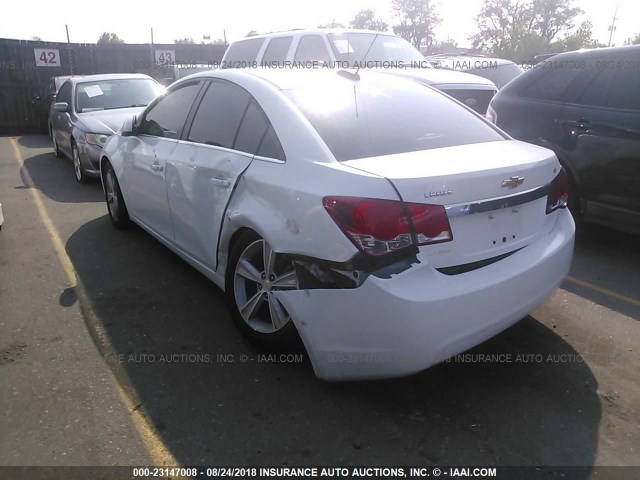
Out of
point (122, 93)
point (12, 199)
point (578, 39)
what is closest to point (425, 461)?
point (12, 199)

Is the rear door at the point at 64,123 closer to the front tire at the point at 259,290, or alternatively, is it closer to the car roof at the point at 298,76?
the car roof at the point at 298,76

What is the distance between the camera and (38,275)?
462 cm

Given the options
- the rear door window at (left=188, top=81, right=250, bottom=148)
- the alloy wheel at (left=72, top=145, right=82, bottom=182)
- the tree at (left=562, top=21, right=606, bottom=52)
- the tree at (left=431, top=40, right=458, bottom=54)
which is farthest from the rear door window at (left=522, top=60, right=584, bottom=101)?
the tree at (left=562, top=21, right=606, bottom=52)

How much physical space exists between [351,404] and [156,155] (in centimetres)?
265

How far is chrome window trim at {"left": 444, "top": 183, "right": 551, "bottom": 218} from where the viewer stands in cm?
257

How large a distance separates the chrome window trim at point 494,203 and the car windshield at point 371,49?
573 centimetres

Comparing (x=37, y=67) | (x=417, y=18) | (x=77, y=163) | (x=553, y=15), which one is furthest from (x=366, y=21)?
(x=77, y=163)

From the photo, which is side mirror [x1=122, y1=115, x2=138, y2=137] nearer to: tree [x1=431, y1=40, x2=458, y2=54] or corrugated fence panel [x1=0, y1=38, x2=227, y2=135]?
corrugated fence panel [x1=0, y1=38, x2=227, y2=135]

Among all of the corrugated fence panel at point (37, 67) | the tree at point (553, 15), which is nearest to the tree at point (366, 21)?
the tree at point (553, 15)

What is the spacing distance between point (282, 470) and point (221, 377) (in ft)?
2.75

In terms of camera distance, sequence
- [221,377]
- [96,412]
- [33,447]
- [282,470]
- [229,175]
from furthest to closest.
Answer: [229,175], [221,377], [96,412], [33,447], [282,470]

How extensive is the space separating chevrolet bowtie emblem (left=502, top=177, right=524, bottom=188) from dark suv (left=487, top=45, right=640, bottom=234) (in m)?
2.25

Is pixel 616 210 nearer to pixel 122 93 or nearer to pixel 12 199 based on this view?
pixel 12 199

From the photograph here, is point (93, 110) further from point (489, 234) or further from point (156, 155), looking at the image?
point (489, 234)
